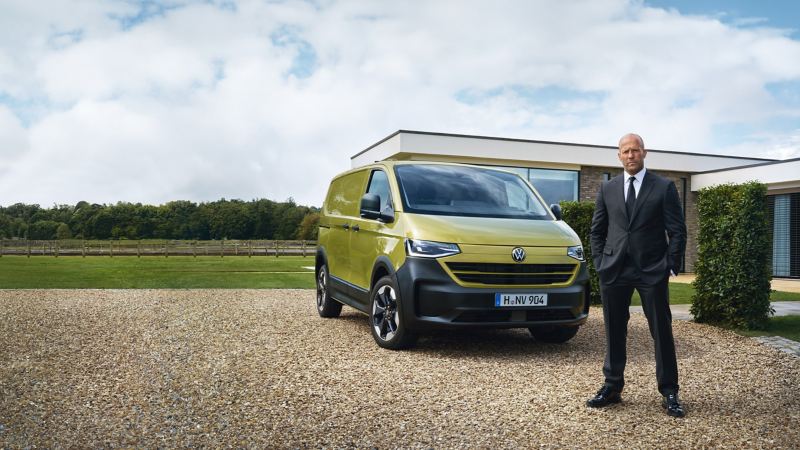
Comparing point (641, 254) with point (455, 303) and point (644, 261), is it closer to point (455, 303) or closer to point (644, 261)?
point (644, 261)

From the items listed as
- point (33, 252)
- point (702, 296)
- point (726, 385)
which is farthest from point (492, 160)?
point (33, 252)

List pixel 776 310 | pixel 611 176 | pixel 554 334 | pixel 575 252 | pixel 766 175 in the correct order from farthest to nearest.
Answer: pixel 611 176 < pixel 766 175 < pixel 776 310 < pixel 554 334 < pixel 575 252

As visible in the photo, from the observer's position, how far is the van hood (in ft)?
21.7

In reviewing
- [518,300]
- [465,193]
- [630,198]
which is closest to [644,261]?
[630,198]

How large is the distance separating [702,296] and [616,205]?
529cm

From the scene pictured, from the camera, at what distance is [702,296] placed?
9.24 meters

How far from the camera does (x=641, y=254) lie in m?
4.63

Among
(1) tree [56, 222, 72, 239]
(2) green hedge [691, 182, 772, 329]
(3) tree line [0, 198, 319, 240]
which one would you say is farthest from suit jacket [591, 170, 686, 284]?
(1) tree [56, 222, 72, 239]

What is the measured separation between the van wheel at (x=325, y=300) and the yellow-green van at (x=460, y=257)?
4.15 feet

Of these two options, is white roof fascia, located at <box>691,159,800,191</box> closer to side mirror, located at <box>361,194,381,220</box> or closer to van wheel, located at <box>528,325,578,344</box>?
van wheel, located at <box>528,325,578,344</box>

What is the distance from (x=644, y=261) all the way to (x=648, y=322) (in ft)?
1.49

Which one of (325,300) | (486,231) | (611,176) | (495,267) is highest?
(611,176)

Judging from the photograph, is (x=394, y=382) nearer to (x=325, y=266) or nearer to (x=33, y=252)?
(x=325, y=266)

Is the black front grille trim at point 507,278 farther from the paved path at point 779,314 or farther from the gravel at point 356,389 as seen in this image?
the paved path at point 779,314
